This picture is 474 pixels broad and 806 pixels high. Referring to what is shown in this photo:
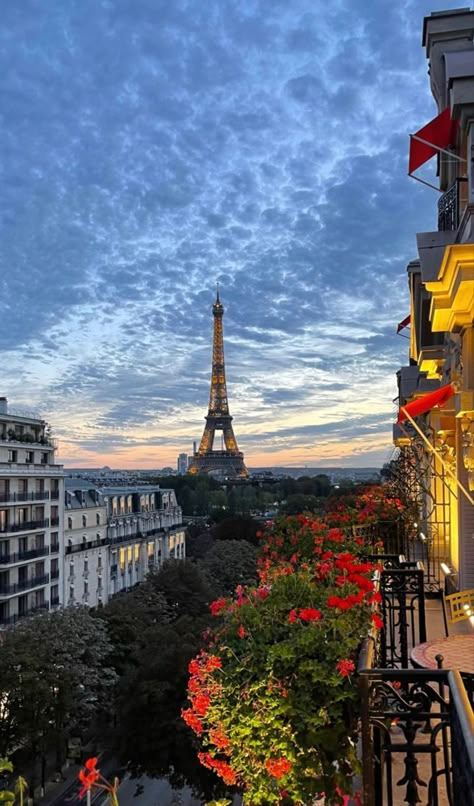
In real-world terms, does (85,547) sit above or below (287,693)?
below

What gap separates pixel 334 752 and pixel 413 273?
14.4m

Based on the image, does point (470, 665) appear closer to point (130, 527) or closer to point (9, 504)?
point (9, 504)

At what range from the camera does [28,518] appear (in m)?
39.2

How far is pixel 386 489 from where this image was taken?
62.5ft

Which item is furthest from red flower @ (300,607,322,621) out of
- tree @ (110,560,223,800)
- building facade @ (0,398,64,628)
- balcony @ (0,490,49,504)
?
balcony @ (0,490,49,504)

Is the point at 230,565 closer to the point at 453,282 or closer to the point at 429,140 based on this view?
the point at 429,140

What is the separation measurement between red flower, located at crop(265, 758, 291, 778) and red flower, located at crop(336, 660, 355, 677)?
32.0 inches

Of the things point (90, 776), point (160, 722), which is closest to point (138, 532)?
point (160, 722)

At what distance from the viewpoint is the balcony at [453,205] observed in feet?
38.9

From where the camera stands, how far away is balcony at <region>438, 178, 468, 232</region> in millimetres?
11852

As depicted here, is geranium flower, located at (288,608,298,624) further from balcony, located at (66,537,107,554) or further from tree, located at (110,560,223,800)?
balcony, located at (66,537,107,554)

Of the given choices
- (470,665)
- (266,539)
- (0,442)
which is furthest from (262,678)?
(0,442)

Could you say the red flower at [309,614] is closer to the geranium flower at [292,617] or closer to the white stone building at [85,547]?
the geranium flower at [292,617]

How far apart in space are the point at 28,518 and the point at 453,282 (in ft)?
114
